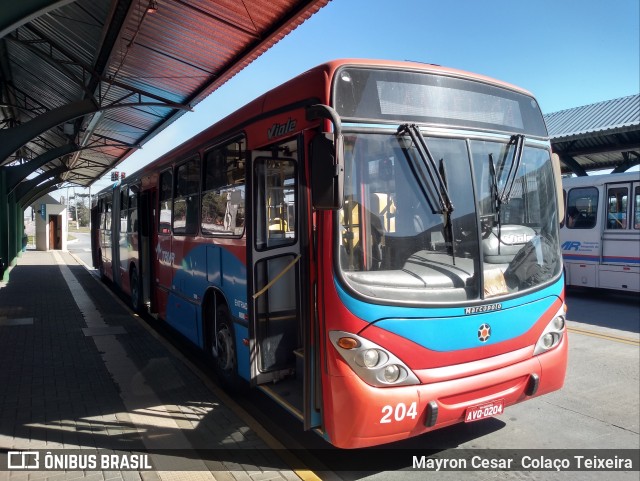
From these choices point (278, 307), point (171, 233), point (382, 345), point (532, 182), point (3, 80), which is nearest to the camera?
point (382, 345)

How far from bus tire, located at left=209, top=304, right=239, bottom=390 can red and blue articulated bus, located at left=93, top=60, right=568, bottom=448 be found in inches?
15.4

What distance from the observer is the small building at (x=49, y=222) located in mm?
32469

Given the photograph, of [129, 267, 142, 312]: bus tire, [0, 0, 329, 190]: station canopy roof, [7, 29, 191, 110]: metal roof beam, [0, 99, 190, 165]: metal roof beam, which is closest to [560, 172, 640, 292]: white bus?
[0, 0, 329, 190]: station canopy roof

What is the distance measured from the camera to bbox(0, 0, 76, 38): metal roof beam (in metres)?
4.35

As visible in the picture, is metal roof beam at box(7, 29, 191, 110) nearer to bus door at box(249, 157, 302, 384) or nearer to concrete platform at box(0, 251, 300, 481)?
concrete platform at box(0, 251, 300, 481)

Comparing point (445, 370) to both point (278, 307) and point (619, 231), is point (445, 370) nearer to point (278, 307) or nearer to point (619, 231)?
point (278, 307)

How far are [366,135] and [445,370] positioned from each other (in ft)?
5.92

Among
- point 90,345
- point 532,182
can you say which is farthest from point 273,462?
point 90,345

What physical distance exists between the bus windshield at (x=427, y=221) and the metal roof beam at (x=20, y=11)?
3.24m

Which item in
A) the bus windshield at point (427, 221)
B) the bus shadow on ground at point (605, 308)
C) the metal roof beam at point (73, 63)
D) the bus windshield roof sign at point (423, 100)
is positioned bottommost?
the bus shadow on ground at point (605, 308)

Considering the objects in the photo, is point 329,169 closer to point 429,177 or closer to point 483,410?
point 429,177

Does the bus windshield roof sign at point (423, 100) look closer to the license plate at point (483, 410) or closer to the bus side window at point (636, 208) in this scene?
the license plate at point (483, 410)

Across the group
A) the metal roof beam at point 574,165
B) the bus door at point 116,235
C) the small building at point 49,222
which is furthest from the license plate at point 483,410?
the small building at point 49,222

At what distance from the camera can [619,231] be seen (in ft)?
39.3
